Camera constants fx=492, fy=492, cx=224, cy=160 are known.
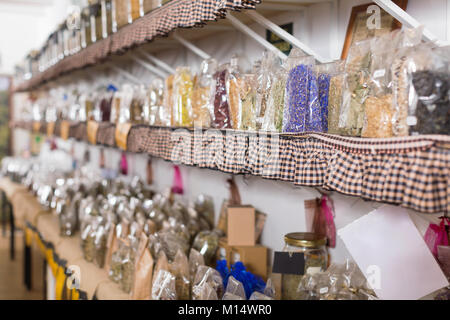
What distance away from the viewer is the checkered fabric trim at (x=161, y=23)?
61.4 inches

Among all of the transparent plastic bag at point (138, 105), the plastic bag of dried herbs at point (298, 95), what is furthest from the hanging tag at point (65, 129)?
the plastic bag of dried herbs at point (298, 95)

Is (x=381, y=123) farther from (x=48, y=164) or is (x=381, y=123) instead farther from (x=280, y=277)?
(x=48, y=164)

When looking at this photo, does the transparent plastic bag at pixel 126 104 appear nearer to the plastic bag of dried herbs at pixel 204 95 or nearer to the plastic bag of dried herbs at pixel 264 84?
the plastic bag of dried herbs at pixel 204 95

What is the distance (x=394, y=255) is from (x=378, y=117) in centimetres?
46

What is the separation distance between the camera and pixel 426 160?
1012 mm

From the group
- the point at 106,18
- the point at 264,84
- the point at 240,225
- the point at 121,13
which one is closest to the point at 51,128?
the point at 106,18

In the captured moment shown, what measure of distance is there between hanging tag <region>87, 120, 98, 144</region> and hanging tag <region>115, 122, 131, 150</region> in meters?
0.48

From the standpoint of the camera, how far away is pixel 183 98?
7.18ft

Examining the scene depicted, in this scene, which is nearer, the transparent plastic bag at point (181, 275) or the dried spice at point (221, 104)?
the dried spice at point (221, 104)

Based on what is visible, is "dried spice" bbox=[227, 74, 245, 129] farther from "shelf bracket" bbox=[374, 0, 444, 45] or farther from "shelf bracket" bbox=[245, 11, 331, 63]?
"shelf bracket" bbox=[374, 0, 444, 45]

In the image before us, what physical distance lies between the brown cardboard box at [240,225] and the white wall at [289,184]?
0.09m

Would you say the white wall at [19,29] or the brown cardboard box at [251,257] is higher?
the white wall at [19,29]

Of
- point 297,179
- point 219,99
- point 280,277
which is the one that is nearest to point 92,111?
point 219,99

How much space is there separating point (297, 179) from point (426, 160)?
1.37 ft
